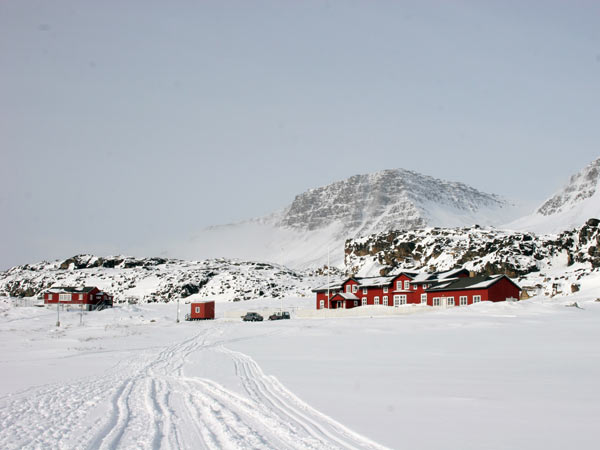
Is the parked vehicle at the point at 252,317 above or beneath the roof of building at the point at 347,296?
beneath

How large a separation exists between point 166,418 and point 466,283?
208 feet

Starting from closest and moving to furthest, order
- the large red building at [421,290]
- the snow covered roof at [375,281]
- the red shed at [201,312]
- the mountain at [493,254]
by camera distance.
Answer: the large red building at [421,290], the red shed at [201,312], the snow covered roof at [375,281], the mountain at [493,254]

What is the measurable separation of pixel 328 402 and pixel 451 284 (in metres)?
62.0

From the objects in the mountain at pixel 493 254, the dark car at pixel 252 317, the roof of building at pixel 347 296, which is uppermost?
the mountain at pixel 493 254

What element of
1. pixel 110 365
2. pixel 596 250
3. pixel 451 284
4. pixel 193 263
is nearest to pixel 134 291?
pixel 193 263

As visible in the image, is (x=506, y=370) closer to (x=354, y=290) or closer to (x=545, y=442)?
(x=545, y=442)

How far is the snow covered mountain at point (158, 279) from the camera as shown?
425ft

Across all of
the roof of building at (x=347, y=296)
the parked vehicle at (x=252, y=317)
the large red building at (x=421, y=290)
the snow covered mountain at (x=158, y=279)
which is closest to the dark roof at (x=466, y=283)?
the large red building at (x=421, y=290)

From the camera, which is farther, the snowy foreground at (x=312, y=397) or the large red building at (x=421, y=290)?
the large red building at (x=421, y=290)

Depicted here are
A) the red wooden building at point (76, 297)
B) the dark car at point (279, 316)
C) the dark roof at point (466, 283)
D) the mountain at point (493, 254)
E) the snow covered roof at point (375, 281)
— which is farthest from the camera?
the red wooden building at point (76, 297)

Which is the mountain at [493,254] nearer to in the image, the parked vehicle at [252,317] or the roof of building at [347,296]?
the roof of building at [347,296]

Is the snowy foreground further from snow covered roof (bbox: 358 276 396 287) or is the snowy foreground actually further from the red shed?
snow covered roof (bbox: 358 276 396 287)

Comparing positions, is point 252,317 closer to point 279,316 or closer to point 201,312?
point 279,316

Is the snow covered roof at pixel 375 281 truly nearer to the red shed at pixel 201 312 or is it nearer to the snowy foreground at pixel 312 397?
the red shed at pixel 201 312
